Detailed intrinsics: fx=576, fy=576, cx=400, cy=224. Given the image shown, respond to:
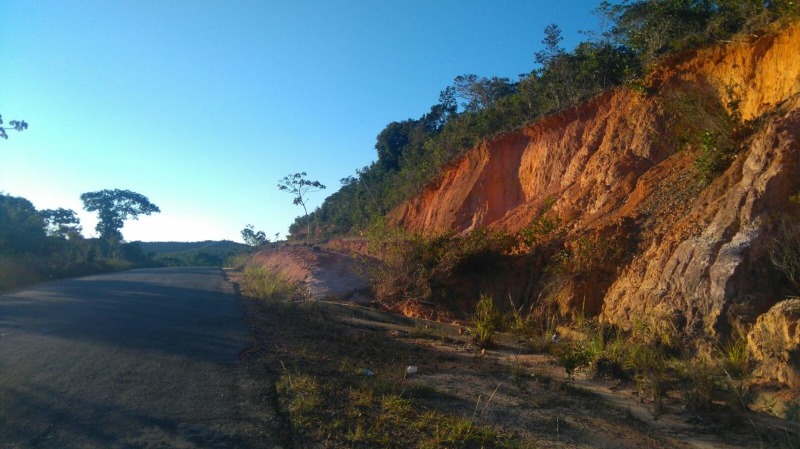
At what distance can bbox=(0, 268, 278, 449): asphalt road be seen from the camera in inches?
196

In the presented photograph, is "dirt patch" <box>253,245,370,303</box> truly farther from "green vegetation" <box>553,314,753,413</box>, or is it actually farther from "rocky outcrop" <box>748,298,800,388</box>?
→ "rocky outcrop" <box>748,298,800,388</box>

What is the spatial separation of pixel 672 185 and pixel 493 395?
8488mm

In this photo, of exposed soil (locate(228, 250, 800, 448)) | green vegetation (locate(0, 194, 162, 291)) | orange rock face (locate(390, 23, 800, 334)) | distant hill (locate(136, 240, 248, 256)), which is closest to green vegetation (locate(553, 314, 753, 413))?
exposed soil (locate(228, 250, 800, 448))

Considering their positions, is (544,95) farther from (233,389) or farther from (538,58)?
(233,389)

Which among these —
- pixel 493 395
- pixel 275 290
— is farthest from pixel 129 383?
pixel 275 290

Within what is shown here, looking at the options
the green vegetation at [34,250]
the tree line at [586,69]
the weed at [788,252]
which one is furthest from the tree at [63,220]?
the weed at [788,252]

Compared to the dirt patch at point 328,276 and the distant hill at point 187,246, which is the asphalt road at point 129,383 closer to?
the dirt patch at point 328,276

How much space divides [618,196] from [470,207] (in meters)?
9.12

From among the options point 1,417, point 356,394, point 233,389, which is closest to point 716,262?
point 356,394

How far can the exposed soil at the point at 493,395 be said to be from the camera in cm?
550

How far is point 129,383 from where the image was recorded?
641 centimetres

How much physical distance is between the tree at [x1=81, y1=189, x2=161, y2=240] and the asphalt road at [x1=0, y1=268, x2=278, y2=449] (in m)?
48.2

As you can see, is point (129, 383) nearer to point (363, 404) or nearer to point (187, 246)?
point (363, 404)

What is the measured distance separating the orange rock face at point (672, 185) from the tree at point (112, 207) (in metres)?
45.4
